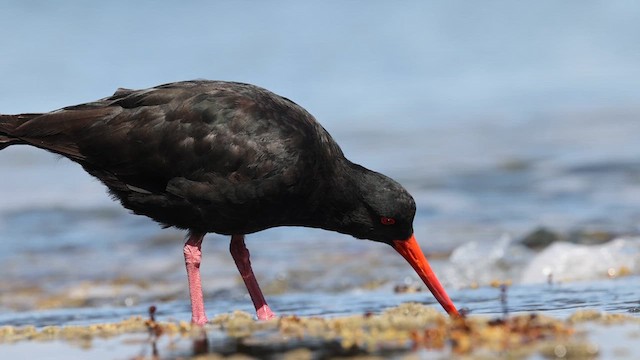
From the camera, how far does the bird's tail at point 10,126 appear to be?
Answer: 6984mm

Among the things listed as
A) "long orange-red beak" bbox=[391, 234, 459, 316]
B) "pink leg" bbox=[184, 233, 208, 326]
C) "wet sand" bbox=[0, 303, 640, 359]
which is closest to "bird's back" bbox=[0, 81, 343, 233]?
"pink leg" bbox=[184, 233, 208, 326]

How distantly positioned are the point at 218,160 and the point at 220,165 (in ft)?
0.11

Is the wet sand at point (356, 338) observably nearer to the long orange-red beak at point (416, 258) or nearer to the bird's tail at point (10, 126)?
the long orange-red beak at point (416, 258)

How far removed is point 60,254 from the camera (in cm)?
1208

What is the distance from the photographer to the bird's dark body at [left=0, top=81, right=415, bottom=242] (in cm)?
650

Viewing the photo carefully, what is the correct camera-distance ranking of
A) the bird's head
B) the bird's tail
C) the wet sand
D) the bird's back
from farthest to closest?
the bird's tail → the bird's head → the bird's back → the wet sand

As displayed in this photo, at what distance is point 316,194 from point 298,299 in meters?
2.25

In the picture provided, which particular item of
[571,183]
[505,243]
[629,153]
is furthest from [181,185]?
[629,153]

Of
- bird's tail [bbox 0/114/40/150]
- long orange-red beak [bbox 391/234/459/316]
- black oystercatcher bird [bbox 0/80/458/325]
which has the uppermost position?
bird's tail [bbox 0/114/40/150]

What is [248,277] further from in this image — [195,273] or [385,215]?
[385,215]

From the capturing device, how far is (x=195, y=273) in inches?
268

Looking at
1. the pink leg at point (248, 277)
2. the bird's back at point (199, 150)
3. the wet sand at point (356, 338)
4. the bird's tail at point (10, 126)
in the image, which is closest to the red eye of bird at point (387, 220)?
the bird's back at point (199, 150)

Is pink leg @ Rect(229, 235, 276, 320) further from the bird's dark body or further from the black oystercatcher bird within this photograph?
the bird's dark body

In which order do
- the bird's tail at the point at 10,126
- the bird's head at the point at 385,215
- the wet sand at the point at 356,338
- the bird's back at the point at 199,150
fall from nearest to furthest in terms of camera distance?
the wet sand at the point at 356,338
the bird's back at the point at 199,150
the bird's head at the point at 385,215
the bird's tail at the point at 10,126
